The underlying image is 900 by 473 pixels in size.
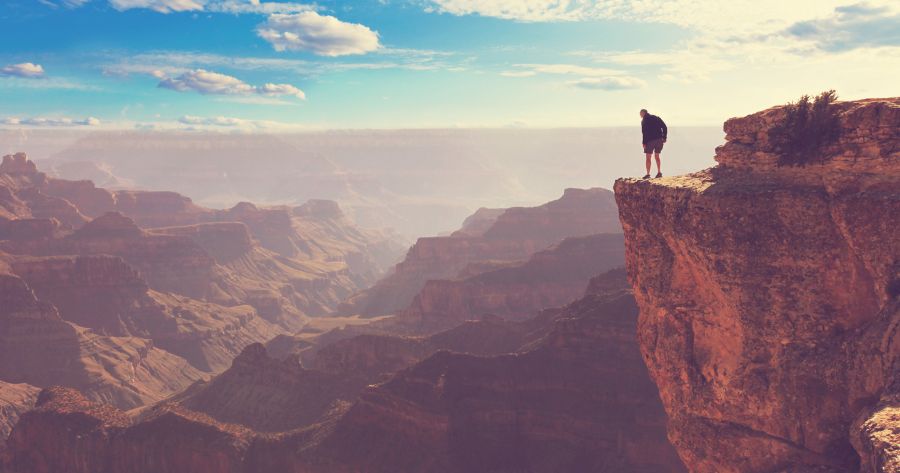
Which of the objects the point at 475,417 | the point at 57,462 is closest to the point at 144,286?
the point at 57,462

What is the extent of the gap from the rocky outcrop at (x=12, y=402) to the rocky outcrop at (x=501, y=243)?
229 feet

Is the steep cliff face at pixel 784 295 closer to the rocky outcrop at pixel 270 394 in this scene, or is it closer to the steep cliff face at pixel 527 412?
the steep cliff face at pixel 527 412

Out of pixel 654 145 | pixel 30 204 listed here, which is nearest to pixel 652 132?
pixel 654 145

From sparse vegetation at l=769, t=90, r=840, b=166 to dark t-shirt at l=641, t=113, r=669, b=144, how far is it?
5.65 meters

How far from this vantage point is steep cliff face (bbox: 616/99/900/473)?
1748 centimetres

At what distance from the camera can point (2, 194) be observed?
16425cm

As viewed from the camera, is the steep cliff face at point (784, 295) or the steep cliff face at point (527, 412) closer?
the steep cliff face at point (784, 295)

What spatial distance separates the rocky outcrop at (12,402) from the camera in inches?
3376

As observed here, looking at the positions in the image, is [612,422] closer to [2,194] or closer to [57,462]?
[57,462]

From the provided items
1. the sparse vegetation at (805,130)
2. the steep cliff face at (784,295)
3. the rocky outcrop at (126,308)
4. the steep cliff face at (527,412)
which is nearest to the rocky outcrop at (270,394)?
the steep cliff face at (527,412)

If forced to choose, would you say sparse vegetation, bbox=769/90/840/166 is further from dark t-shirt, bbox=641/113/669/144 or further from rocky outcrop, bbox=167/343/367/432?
rocky outcrop, bbox=167/343/367/432

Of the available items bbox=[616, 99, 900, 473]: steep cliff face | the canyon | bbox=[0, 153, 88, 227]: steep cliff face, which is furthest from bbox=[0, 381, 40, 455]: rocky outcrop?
bbox=[616, 99, 900, 473]: steep cliff face

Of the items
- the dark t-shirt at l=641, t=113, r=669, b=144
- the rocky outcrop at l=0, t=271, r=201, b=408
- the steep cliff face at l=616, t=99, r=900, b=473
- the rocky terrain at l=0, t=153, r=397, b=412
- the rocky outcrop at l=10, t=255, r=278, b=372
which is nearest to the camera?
the steep cliff face at l=616, t=99, r=900, b=473

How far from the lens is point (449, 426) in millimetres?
54281
